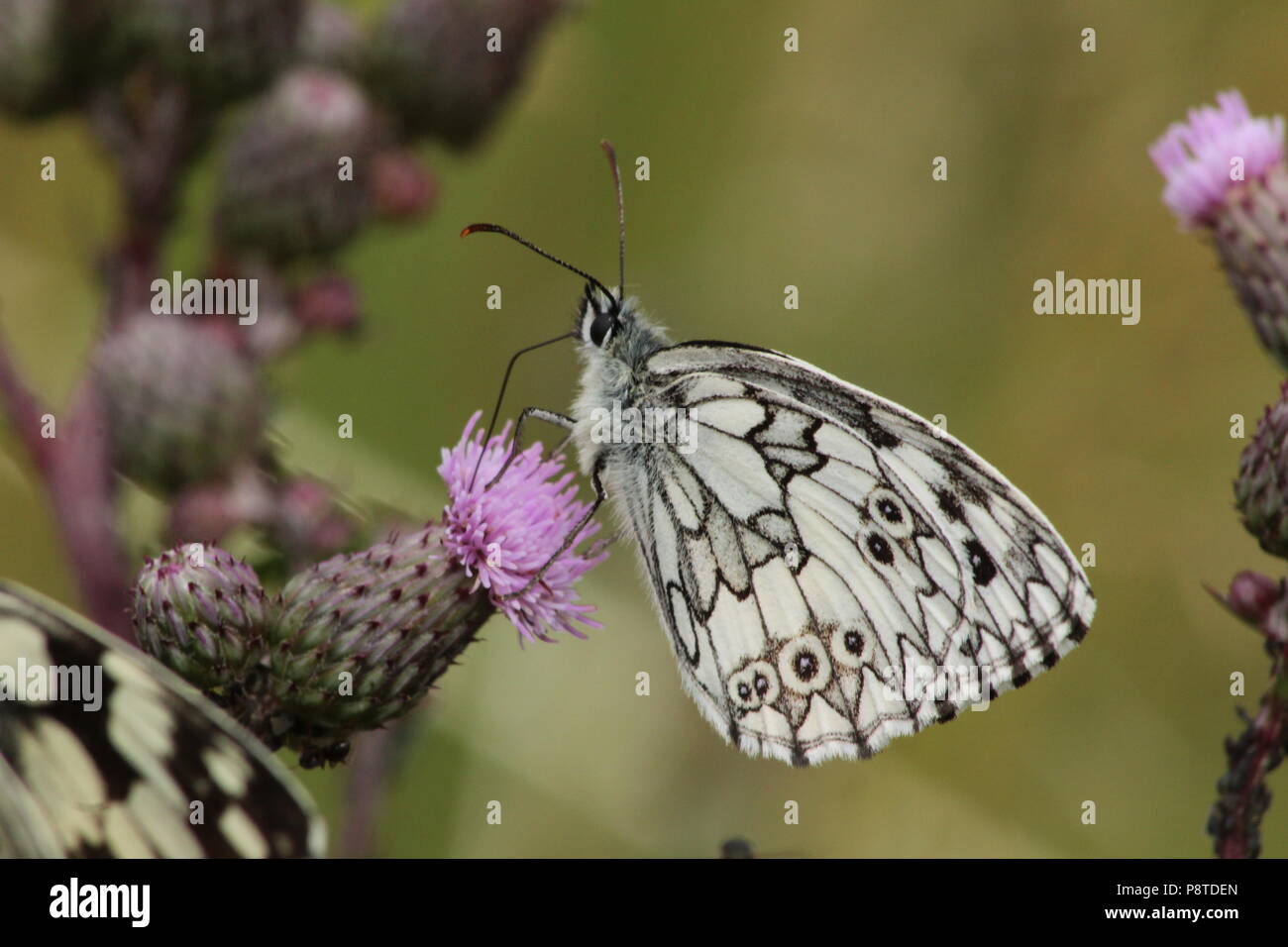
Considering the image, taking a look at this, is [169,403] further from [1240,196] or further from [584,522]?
[1240,196]

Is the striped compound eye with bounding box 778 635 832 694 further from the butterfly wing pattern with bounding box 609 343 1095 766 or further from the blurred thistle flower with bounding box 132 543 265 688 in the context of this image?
the blurred thistle flower with bounding box 132 543 265 688

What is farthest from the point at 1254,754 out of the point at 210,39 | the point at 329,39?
the point at 329,39

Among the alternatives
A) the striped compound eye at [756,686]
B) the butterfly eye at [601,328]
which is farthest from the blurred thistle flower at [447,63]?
the striped compound eye at [756,686]

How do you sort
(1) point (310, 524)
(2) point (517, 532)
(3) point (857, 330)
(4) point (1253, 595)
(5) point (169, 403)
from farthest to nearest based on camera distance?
1. (3) point (857, 330)
2. (5) point (169, 403)
3. (1) point (310, 524)
4. (2) point (517, 532)
5. (4) point (1253, 595)

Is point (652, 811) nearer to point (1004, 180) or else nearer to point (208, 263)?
point (208, 263)

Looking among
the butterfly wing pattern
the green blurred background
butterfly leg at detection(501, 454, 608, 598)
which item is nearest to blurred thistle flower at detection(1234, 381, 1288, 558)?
the butterfly wing pattern

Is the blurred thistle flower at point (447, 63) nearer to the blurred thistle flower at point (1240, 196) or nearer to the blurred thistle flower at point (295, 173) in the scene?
the blurred thistle flower at point (295, 173)

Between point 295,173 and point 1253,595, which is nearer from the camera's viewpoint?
point 1253,595
